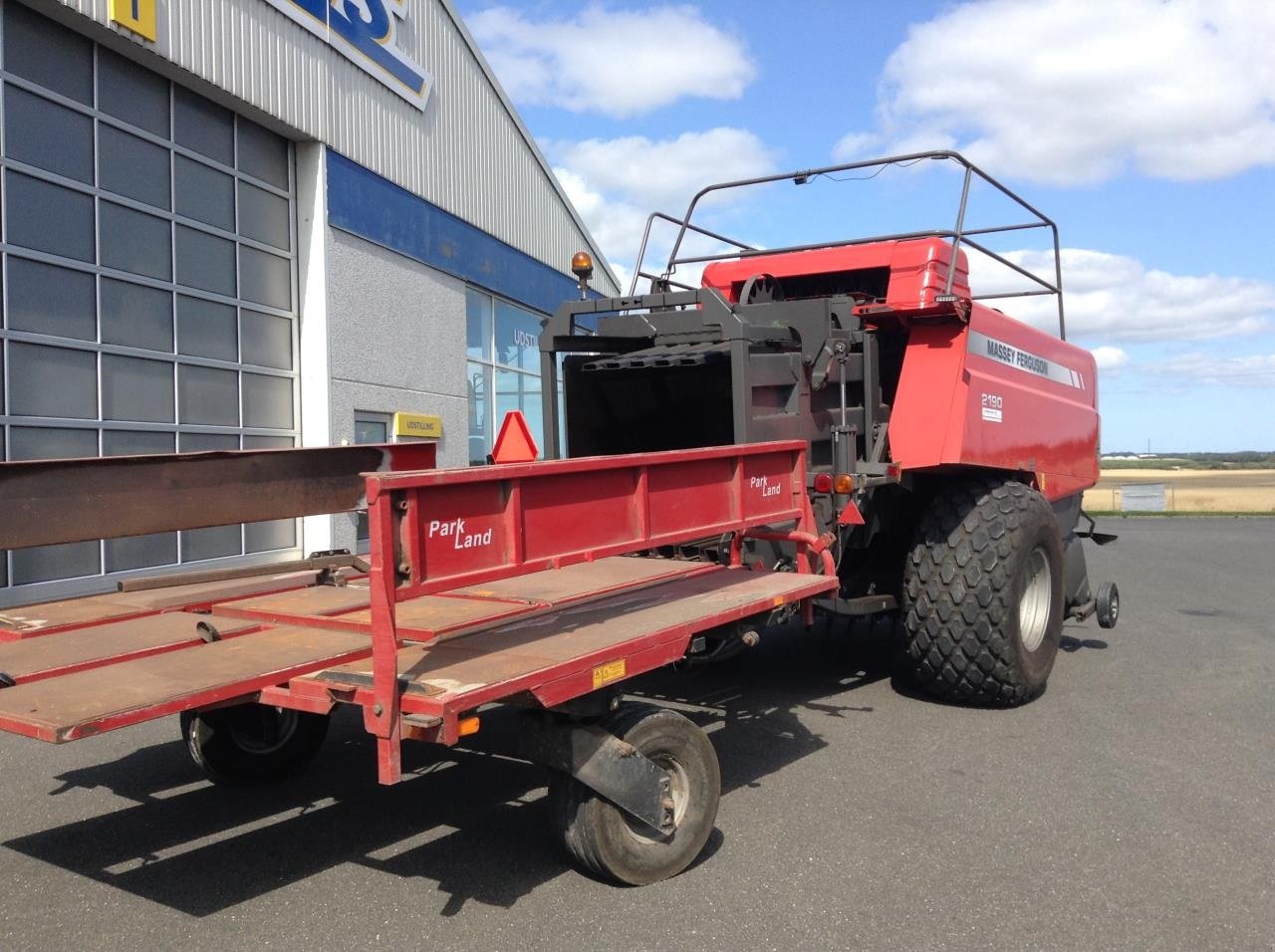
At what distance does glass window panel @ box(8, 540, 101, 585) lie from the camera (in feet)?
28.8

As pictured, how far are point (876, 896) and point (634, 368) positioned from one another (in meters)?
3.36

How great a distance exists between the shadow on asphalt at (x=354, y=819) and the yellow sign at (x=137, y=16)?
651 centimetres

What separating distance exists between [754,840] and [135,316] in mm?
8286

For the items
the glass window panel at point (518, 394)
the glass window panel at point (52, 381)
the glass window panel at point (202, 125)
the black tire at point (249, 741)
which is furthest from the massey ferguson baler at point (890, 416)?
the glass window panel at point (518, 394)

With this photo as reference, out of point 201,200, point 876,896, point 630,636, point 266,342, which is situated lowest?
point 876,896

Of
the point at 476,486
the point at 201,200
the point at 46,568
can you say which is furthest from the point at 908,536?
the point at 201,200

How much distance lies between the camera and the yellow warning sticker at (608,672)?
346 cm

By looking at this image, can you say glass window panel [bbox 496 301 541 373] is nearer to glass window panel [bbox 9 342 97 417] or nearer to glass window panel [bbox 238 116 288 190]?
glass window panel [bbox 238 116 288 190]

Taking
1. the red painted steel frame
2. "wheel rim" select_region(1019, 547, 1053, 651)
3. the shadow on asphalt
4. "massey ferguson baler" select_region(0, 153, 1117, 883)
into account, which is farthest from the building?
"wheel rim" select_region(1019, 547, 1053, 651)

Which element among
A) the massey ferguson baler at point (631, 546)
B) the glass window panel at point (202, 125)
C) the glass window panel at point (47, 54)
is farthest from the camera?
the glass window panel at point (202, 125)

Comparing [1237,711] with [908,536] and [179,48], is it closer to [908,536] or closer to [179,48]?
[908,536]

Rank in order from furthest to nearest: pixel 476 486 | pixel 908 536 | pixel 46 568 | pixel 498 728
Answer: pixel 46 568 < pixel 908 536 < pixel 498 728 < pixel 476 486

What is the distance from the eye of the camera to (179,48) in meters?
9.82

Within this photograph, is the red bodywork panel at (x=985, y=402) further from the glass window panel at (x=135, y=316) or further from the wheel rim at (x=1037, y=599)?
the glass window panel at (x=135, y=316)
